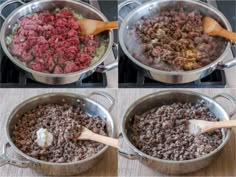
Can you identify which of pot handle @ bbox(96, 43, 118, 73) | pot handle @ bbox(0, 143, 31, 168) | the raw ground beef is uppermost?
the raw ground beef

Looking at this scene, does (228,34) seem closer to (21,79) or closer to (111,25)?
(111,25)

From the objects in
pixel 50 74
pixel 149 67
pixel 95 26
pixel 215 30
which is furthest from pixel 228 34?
pixel 50 74

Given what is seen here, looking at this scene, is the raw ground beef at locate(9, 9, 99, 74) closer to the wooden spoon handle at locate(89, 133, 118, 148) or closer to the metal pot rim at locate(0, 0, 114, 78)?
the metal pot rim at locate(0, 0, 114, 78)

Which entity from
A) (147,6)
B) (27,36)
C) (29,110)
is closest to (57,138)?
(29,110)

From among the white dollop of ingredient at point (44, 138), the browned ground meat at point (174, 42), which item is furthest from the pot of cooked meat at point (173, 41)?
the white dollop of ingredient at point (44, 138)

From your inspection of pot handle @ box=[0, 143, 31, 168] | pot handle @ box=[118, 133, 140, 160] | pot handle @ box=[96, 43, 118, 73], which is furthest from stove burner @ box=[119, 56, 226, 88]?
pot handle @ box=[0, 143, 31, 168]

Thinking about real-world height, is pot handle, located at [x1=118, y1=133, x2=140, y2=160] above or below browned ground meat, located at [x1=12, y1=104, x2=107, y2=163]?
below
